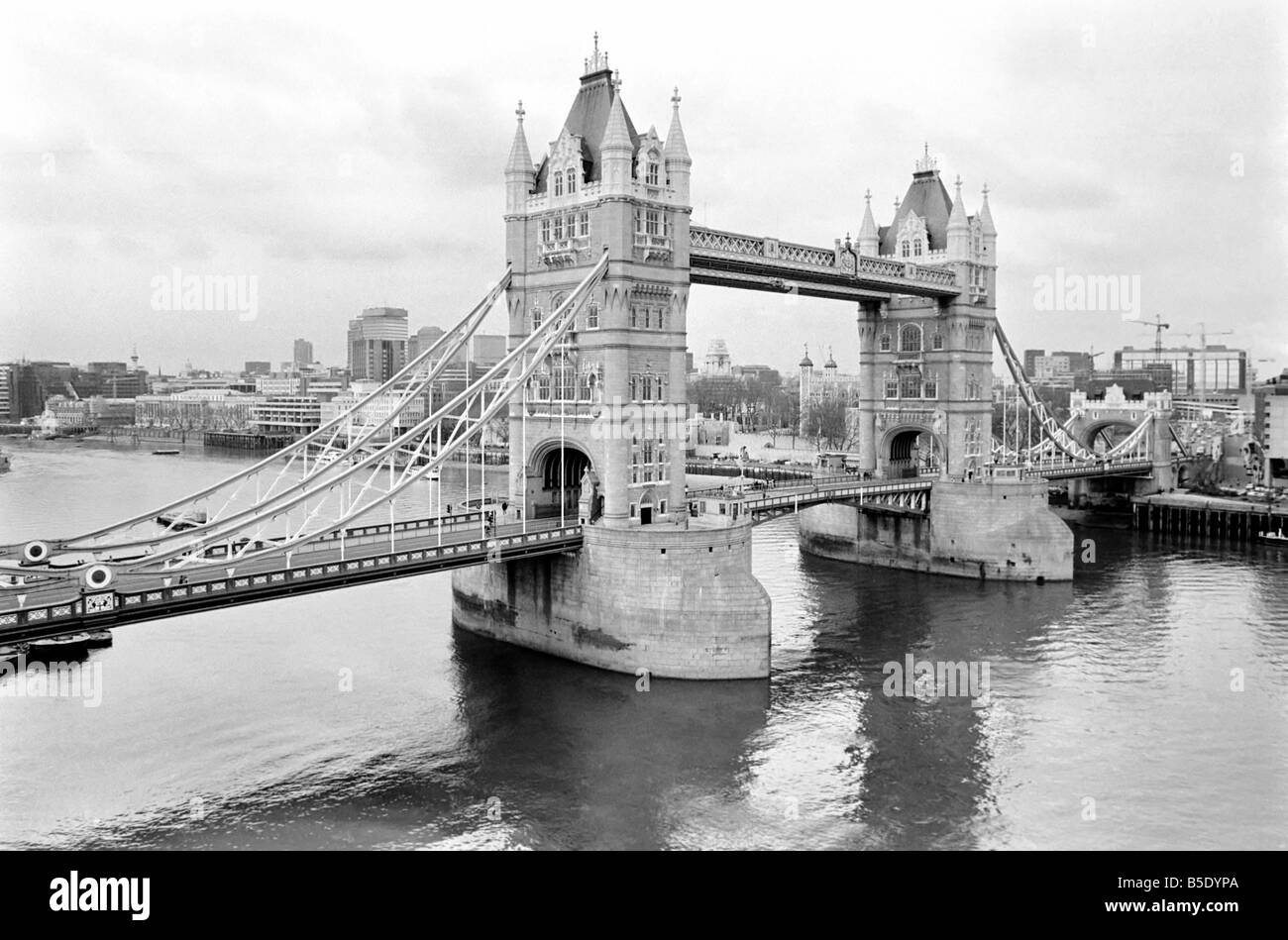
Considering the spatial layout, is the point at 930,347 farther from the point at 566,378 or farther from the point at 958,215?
the point at 566,378

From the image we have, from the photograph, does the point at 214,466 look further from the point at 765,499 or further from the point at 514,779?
the point at 514,779

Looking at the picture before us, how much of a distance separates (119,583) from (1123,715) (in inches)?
1258

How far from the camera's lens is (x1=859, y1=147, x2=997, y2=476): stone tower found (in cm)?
6688

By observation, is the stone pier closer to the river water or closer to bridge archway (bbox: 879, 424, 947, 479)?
bridge archway (bbox: 879, 424, 947, 479)

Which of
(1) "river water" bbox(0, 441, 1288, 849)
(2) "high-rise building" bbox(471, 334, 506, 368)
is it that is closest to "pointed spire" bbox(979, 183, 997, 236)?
(1) "river water" bbox(0, 441, 1288, 849)

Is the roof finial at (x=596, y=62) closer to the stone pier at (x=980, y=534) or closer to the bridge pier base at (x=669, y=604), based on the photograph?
the bridge pier base at (x=669, y=604)

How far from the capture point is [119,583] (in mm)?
32625

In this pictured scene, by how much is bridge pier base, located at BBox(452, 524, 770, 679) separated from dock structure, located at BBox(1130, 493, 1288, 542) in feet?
170

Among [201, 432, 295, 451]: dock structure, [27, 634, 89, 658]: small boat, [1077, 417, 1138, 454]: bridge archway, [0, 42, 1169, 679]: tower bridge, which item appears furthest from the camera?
[201, 432, 295, 451]: dock structure

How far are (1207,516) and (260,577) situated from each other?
7033 centimetres

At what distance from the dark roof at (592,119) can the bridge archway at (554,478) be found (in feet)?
35.9

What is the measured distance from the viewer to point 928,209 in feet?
226

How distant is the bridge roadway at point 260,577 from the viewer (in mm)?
28938
